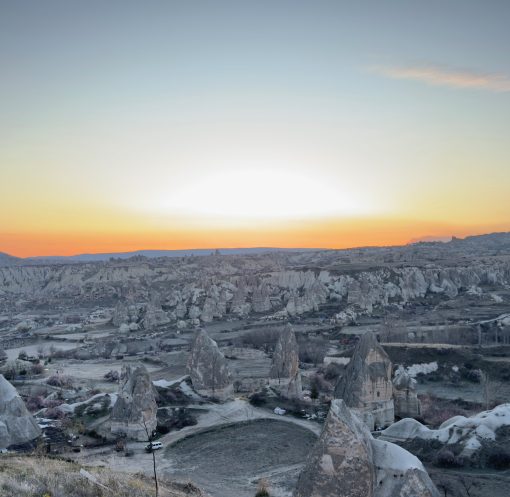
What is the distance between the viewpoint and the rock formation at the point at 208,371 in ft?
104

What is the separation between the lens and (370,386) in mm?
26688

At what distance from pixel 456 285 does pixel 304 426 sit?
66.5m

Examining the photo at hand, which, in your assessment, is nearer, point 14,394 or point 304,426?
point 14,394

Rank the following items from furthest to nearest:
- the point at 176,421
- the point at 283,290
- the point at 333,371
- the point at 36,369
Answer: the point at 283,290 < the point at 36,369 < the point at 333,371 < the point at 176,421

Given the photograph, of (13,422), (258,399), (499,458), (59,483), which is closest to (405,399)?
(258,399)

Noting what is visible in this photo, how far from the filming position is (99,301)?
345 feet

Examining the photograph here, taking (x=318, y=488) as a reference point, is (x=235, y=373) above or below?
below

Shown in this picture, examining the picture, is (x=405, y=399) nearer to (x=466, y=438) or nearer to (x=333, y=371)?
(x=466, y=438)

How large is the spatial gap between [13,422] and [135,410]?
519 centimetres

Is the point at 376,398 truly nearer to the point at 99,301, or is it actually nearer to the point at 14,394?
the point at 14,394

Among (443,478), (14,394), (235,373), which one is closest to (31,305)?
(235,373)

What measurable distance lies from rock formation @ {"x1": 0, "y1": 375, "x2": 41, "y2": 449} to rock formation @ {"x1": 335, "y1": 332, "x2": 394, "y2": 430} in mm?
13907

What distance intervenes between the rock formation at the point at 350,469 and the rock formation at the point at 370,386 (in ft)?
42.7

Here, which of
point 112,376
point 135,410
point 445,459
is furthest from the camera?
point 112,376
